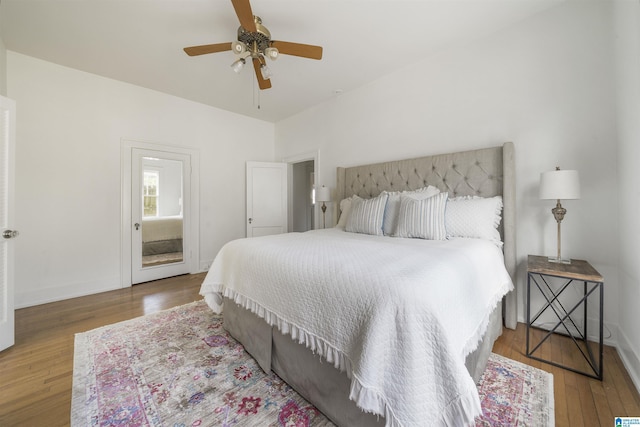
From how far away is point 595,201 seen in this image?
1.90 m

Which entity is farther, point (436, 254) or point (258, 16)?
point (258, 16)

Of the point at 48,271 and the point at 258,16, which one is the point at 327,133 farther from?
the point at 48,271

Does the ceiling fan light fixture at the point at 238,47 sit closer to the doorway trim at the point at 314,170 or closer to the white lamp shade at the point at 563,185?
the doorway trim at the point at 314,170

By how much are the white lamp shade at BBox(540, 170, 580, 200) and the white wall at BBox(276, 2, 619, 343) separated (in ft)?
1.18

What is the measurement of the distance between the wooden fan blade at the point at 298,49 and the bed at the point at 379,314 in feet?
5.18

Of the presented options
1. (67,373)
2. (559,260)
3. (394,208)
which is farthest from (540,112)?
(67,373)

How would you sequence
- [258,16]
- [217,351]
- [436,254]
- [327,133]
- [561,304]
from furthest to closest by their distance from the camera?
[327,133] → [258,16] → [561,304] → [217,351] → [436,254]

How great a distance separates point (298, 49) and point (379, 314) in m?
2.13

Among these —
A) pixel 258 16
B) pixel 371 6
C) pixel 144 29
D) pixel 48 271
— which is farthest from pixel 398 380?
pixel 48 271

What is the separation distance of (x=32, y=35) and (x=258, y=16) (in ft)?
7.75

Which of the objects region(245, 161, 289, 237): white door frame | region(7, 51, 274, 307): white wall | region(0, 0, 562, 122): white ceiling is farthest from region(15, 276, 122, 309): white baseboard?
region(0, 0, 562, 122): white ceiling

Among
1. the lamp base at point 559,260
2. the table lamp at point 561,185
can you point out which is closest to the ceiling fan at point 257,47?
the table lamp at point 561,185

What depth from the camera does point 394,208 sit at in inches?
99.0

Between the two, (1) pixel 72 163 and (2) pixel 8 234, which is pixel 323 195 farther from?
(1) pixel 72 163
